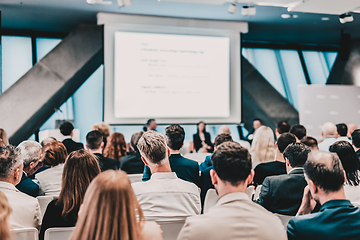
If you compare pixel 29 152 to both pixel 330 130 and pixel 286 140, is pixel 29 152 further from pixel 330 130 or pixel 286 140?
pixel 330 130

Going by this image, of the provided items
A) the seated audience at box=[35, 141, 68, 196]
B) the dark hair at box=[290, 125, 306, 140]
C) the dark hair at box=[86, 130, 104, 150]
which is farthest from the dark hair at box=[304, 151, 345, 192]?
the dark hair at box=[290, 125, 306, 140]

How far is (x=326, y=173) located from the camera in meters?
1.64

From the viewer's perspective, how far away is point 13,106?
652 cm

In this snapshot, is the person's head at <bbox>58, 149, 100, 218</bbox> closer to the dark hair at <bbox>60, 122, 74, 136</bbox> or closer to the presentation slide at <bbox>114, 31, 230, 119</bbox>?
the dark hair at <bbox>60, 122, 74, 136</bbox>

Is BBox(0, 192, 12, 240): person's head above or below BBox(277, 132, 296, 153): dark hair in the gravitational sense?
below

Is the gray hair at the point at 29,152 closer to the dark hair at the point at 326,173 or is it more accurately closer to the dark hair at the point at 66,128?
the dark hair at the point at 66,128

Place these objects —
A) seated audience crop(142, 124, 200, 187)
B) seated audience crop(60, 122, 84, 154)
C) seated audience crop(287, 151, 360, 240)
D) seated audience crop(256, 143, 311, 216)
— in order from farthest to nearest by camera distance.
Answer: seated audience crop(60, 122, 84, 154) < seated audience crop(142, 124, 200, 187) < seated audience crop(256, 143, 311, 216) < seated audience crop(287, 151, 360, 240)

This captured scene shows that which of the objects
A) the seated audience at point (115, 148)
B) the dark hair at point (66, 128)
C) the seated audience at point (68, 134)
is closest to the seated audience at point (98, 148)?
the seated audience at point (115, 148)

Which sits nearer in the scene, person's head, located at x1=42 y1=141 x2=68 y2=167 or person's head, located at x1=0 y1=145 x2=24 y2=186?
person's head, located at x1=0 y1=145 x2=24 y2=186

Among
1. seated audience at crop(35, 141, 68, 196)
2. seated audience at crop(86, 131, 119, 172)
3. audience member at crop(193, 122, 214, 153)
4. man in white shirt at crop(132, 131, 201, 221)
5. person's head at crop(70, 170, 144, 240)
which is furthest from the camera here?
audience member at crop(193, 122, 214, 153)

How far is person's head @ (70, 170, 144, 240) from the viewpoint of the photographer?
3.41 ft

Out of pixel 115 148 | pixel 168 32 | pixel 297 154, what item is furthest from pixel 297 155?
pixel 168 32

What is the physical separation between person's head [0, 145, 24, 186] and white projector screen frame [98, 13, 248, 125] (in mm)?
4553

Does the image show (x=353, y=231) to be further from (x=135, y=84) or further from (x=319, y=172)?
(x=135, y=84)
